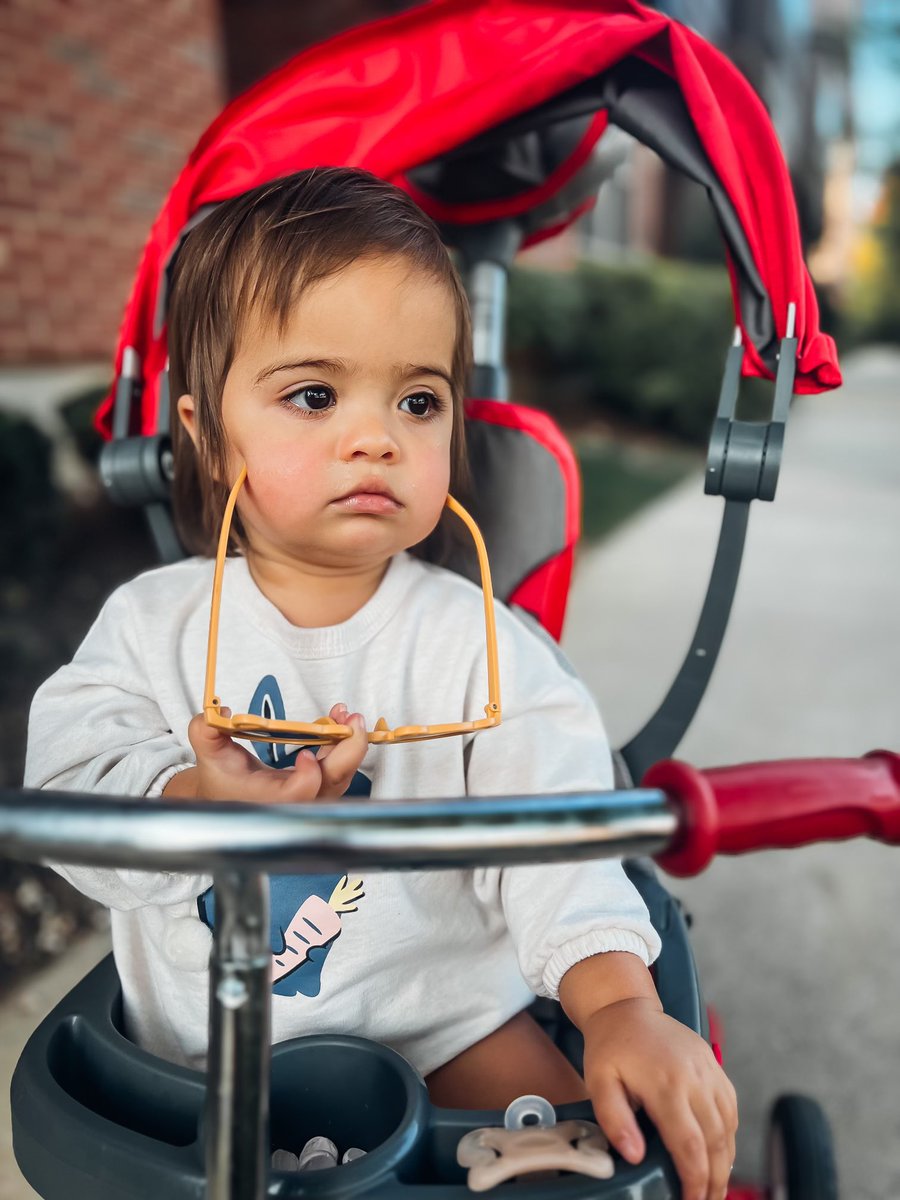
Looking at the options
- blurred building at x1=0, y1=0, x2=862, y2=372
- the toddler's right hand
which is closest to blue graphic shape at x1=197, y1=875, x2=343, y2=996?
the toddler's right hand

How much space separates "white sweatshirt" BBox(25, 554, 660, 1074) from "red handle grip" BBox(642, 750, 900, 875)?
14.4 inches

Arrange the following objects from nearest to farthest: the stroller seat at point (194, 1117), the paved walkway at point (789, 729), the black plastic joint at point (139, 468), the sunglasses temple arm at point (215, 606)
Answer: the stroller seat at point (194, 1117)
the sunglasses temple arm at point (215, 606)
the black plastic joint at point (139, 468)
the paved walkway at point (789, 729)

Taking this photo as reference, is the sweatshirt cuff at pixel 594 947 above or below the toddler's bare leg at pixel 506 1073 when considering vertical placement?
Result: above

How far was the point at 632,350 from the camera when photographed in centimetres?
854

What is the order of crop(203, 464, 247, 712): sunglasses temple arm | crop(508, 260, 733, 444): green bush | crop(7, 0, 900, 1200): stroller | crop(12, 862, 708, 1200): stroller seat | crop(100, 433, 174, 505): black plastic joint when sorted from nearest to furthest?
crop(7, 0, 900, 1200): stroller → crop(12, 862, 708, 1200): stroller seat → crop(203, 464, 247, 712): sunglasses temple arm → crop(100, 433, 174, 505): black plastic joint → crop(508, 260, 733, 444): green bush

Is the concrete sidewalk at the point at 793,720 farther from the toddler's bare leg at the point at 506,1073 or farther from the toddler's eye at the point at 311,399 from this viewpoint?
the toddler's eye at the point at 311,399

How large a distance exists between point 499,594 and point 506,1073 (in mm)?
572

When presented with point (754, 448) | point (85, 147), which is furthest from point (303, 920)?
point (85, 147)

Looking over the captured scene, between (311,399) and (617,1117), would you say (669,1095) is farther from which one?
(311,399)

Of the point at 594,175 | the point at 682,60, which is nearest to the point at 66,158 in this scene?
the point at 594,175

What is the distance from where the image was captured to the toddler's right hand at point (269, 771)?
825 millimetres

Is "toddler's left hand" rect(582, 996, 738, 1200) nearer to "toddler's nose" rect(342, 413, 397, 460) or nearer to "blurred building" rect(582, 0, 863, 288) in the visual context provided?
"toddler's nose" rect(342, 413, 397, 460)

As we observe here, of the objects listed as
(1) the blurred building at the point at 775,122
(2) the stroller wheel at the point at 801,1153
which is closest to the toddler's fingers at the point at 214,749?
(2) the stroller wheel at the point at 801,1153

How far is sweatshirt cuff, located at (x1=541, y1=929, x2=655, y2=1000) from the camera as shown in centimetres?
99
